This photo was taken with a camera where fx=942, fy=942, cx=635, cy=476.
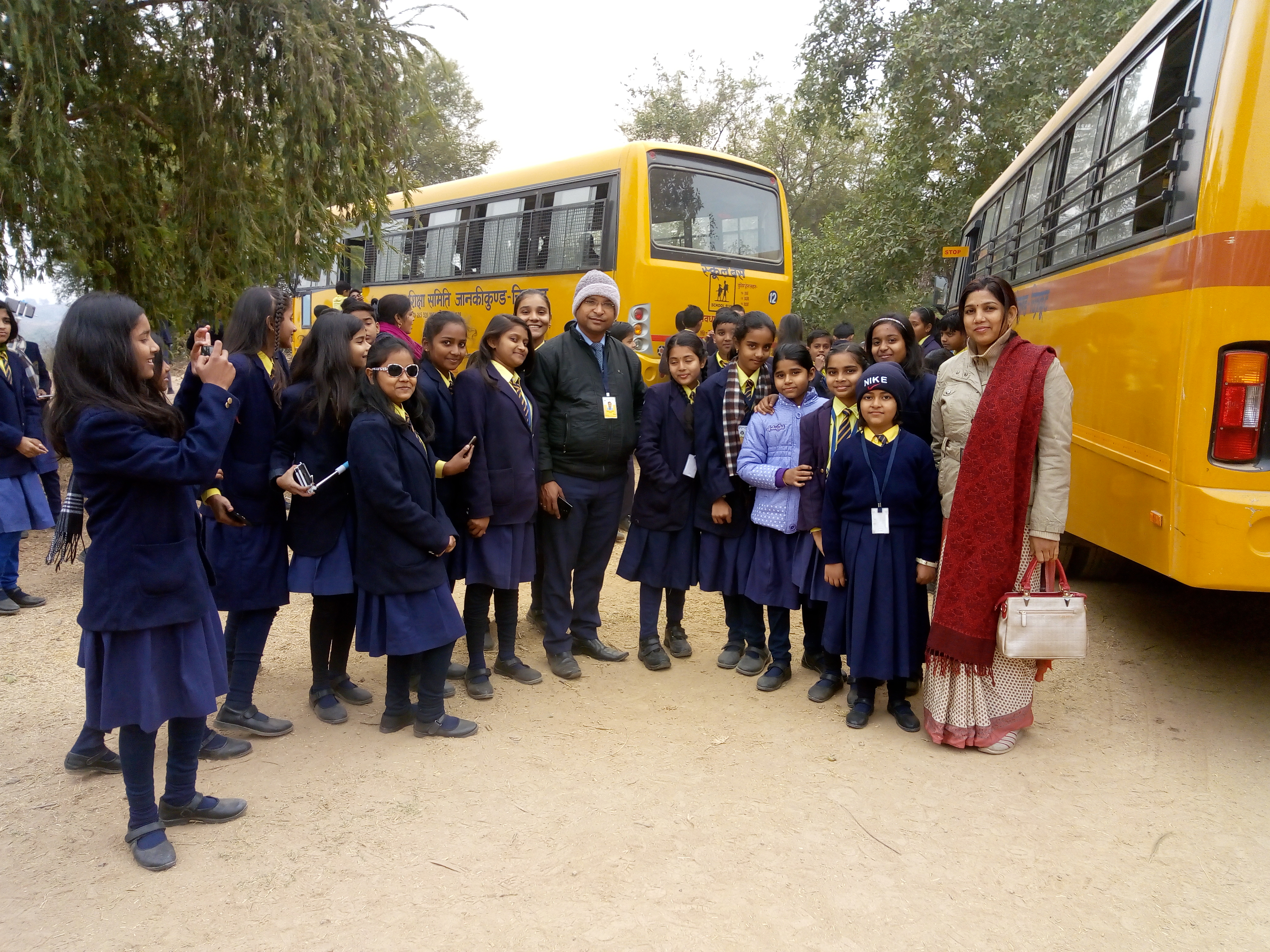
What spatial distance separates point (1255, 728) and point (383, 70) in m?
7.74

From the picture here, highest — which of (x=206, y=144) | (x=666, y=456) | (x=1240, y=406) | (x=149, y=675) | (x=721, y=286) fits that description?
(x=206, y=144)

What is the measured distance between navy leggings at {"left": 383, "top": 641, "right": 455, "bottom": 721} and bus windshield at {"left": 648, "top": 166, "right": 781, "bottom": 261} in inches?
290

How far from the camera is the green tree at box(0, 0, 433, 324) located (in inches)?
284

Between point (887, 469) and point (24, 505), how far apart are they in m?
5.14

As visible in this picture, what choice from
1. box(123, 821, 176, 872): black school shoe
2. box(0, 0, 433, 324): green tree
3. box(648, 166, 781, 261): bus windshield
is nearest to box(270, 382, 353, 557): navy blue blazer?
box(123, 821, 176, 872): black school shoe

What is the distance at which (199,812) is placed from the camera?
321 cm

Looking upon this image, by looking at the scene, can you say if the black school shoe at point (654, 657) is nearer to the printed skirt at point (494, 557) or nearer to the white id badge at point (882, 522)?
the printed skirt at point (494, 557)

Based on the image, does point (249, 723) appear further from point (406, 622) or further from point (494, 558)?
point (494, 558)

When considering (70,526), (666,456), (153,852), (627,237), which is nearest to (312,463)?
(70,526)

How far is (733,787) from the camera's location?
137 inches

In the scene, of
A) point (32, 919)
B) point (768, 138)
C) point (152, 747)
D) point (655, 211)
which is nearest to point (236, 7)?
point (655, 211)

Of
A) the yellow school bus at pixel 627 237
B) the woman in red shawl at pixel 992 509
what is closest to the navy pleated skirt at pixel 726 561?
the woman in red shawl at pixel 992 509

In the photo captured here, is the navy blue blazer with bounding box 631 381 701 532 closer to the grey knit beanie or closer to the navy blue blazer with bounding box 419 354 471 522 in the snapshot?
the grey knit beanie

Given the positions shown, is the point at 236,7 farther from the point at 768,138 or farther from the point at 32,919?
the point at 768,138
